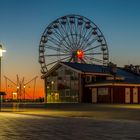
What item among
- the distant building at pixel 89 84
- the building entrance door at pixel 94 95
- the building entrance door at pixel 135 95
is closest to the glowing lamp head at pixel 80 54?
the distant building at pixel 89 84

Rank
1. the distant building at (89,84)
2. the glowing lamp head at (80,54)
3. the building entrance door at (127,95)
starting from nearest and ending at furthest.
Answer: the distant building at (89,84) < the building entrance door at (127,95) < the glowing lamp head at (80,54)

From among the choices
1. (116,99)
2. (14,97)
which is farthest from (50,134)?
(14,97)

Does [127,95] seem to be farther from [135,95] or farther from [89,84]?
[89,84]

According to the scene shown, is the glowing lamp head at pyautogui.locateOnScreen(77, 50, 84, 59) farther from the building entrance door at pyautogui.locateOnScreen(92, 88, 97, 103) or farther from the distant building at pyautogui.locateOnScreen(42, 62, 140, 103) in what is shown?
the building entrance door at pyautogui.locateOnScreen(92, 88, 97, 103)

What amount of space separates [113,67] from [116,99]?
359 inches

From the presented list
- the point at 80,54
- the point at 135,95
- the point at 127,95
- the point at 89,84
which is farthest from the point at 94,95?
the point at 80,54

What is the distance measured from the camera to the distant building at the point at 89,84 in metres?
60.3

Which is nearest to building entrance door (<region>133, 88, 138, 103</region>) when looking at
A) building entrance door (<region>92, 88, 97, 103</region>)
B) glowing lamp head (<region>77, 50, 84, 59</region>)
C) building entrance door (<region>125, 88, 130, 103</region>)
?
building entrance door (<region>125, 88, 130, 103</region>)

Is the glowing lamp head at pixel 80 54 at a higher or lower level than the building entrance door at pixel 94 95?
higher

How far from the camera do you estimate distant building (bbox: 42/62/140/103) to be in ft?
198

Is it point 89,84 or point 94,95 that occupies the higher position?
point 89,84

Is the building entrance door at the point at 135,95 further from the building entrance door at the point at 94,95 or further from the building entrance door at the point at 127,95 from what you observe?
the building entrance door at the point at 94,95

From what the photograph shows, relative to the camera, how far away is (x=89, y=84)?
62.9m

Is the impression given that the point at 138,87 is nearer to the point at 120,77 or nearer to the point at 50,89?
the point at 120,77
